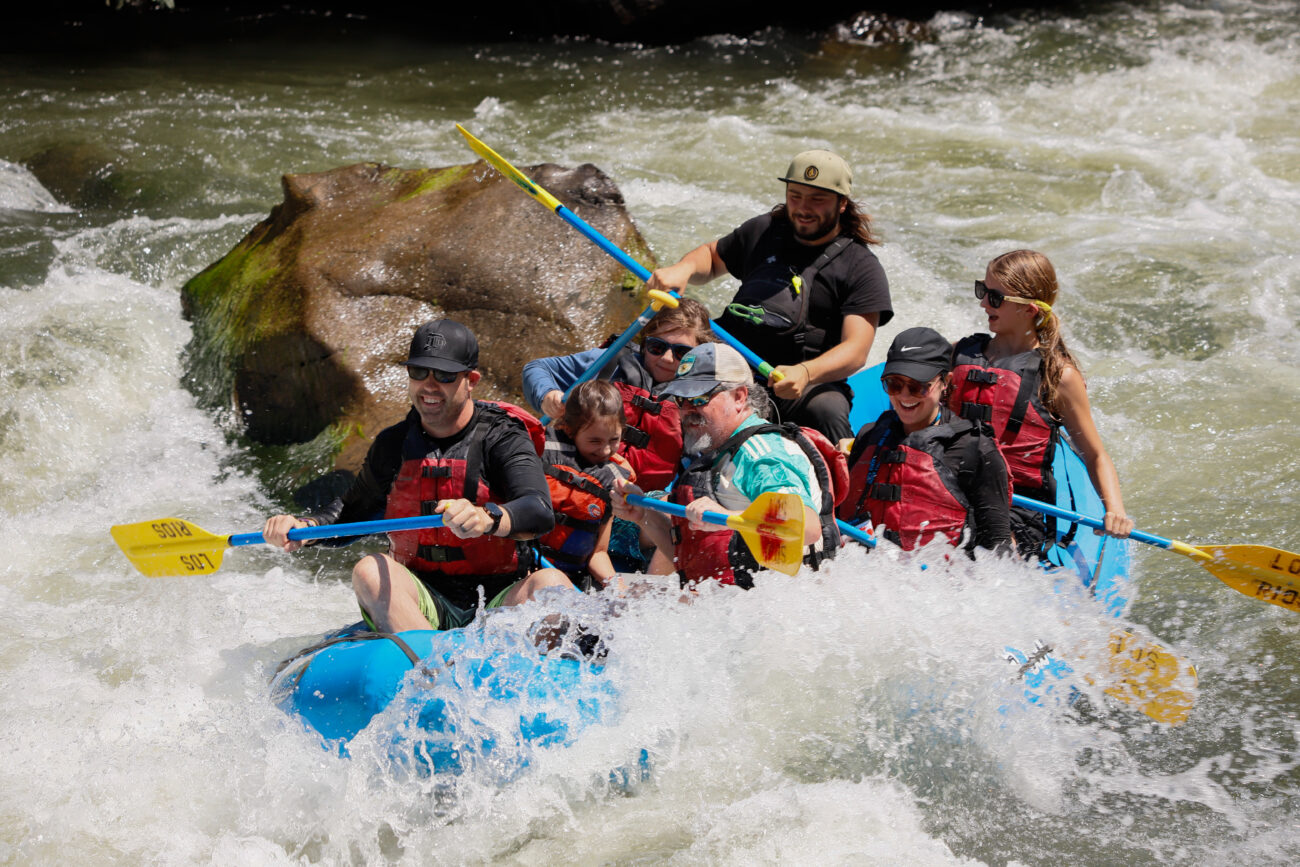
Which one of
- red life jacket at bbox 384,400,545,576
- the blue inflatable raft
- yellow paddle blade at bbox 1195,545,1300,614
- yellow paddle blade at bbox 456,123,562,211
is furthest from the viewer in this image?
yellow paddle blade at bbox 456,123,562,211

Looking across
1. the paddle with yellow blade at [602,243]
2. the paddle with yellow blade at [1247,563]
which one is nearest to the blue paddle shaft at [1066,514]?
the paddle with yellow blade at [1247,563]

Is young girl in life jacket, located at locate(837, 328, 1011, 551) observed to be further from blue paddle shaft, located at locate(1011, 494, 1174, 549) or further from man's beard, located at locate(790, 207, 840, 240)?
man's beard, located at locate(790, 207, 840, 240)

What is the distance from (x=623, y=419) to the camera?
358 centimetres

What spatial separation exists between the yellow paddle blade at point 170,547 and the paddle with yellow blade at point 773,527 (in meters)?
1.63

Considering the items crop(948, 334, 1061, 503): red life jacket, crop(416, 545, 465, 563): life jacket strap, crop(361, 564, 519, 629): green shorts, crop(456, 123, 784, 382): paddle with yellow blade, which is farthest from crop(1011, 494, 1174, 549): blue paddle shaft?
crop(416, 545, 465, 563): life jacket strap

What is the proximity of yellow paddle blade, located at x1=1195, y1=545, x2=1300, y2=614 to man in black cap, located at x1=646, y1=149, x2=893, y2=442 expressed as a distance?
123 cm

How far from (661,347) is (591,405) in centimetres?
43

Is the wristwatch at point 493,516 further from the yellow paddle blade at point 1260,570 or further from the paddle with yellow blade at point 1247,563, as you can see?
the yellow paddle blade at point 1260,570

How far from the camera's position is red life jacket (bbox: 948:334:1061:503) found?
11.8ft

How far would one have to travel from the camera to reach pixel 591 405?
348 centimetres

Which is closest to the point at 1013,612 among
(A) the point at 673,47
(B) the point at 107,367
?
(B) the point at 107,367

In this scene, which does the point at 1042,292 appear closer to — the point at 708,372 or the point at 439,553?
the point at 708,372

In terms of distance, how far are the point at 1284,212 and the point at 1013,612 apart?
562cm

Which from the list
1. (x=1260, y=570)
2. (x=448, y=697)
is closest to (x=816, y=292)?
(x=1260, y=570)
